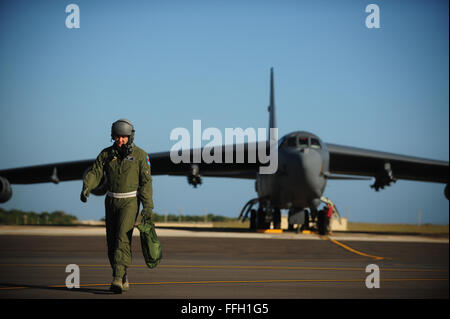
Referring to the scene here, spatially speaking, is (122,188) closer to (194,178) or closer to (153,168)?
(194,178)

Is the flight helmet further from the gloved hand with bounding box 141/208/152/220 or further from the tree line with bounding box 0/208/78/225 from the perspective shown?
the tree line with bounding box 0/208/78/225

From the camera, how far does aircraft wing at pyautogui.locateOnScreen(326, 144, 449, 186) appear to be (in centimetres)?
2600

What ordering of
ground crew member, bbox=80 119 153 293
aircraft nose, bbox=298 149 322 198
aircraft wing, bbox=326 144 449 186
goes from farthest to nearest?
aircraft wing, bbox=326 144 449 186 < aircraft nose, bbox=298 149 322 198 < ground crew member, bbox=80 119 153 293

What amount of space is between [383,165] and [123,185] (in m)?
23.0

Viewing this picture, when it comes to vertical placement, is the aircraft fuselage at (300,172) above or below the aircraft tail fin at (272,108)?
below

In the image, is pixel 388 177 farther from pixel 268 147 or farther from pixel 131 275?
pixel 131 275

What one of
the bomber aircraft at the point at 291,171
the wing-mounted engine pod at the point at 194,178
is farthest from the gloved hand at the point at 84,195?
the wing-mounted engine pod at the point at 194,178

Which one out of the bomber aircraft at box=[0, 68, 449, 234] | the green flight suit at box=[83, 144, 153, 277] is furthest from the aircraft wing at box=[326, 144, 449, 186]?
the green flight suit at box=[83, 144, 153, 277]

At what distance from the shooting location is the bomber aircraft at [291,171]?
64.5ft

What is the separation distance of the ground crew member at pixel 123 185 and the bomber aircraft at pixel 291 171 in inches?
Result: 290

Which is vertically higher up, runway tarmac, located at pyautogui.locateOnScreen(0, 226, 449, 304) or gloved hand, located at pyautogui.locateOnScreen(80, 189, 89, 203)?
gloved hand, located at pyautogui.locateOnScreen(80, 189, 89, 203)

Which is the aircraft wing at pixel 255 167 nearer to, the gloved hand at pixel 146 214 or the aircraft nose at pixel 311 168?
the aircraft nose at pixel 311 168

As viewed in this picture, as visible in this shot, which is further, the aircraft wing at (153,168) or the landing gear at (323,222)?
the aircraft wing at (153,168)
